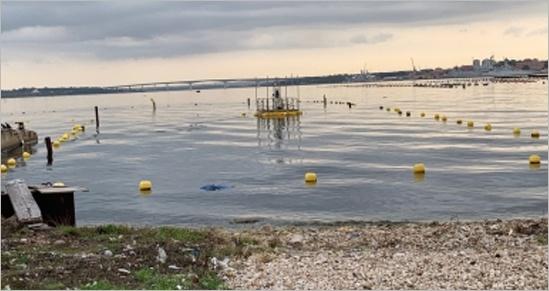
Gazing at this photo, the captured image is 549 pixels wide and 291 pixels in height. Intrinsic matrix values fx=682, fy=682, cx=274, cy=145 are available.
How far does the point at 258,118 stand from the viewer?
272ft

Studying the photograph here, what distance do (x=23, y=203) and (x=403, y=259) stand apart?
31.1ft

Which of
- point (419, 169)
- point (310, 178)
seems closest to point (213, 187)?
point (310, 178)

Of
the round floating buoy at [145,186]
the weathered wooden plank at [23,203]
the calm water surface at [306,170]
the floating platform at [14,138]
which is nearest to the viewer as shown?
the weathered wooden plank at [23,203]

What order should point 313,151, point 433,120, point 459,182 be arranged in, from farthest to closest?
point 433,120 → point 313,151 → point 459,182

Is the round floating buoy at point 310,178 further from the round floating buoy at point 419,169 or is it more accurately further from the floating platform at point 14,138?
the floating platform at point 14,138

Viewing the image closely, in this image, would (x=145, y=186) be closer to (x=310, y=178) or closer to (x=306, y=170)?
(x=310, y=178)

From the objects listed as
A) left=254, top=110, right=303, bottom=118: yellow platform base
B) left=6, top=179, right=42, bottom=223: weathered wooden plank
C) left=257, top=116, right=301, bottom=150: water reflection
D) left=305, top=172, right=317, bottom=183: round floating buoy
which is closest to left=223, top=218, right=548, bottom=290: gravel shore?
left=6, top=179, right=42, bottom=223: weathered wooden plank

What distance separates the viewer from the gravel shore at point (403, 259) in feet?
33.5

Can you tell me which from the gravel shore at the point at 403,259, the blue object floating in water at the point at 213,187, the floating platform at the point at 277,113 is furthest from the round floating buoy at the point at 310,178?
the floating platform at the point at 277,113

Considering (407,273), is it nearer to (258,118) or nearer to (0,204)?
(0,204)

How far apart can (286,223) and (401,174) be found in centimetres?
1210

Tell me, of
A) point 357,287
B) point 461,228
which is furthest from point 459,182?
point 357,287

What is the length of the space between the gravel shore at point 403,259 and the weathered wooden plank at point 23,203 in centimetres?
536

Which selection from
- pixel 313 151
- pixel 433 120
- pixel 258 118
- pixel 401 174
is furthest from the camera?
pixel 258 118
